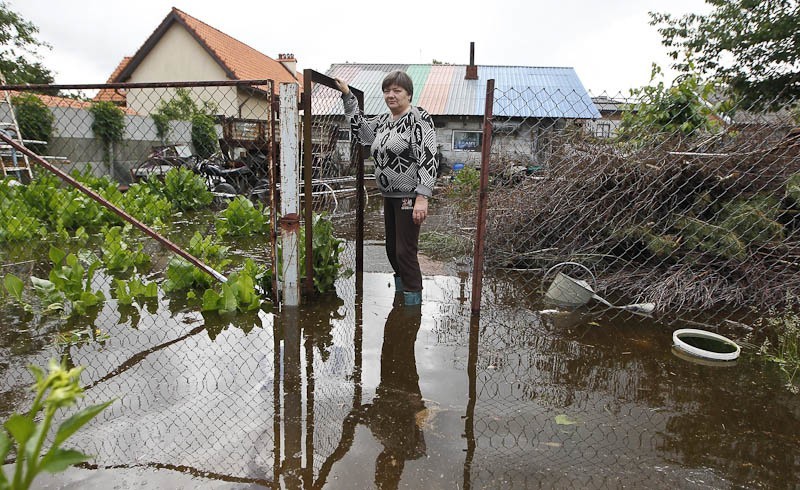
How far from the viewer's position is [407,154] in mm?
3654

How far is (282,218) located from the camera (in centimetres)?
368

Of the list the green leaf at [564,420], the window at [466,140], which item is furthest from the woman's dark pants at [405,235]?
the window at [466,140]

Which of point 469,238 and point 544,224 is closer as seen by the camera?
point 544,224

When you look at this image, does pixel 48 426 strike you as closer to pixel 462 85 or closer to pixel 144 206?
pixel 144 206

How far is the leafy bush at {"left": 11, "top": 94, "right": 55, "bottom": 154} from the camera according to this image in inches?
390

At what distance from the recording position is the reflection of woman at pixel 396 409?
6.77ft

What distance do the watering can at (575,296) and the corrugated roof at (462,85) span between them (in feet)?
50.6

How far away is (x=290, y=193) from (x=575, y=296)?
2.32 m

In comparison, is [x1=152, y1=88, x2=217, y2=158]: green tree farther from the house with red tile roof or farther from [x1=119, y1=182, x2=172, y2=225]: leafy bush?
the house with red tile roof

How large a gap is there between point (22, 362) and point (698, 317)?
14.9ft

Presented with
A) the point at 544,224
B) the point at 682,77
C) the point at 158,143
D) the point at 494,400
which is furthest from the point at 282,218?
the point at 158,143

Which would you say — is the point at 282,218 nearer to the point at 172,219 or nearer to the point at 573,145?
the point at 573,145

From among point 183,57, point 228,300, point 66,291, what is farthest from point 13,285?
point 183,57

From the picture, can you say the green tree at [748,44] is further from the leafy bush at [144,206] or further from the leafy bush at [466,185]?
the leafy bush at [144,206]
